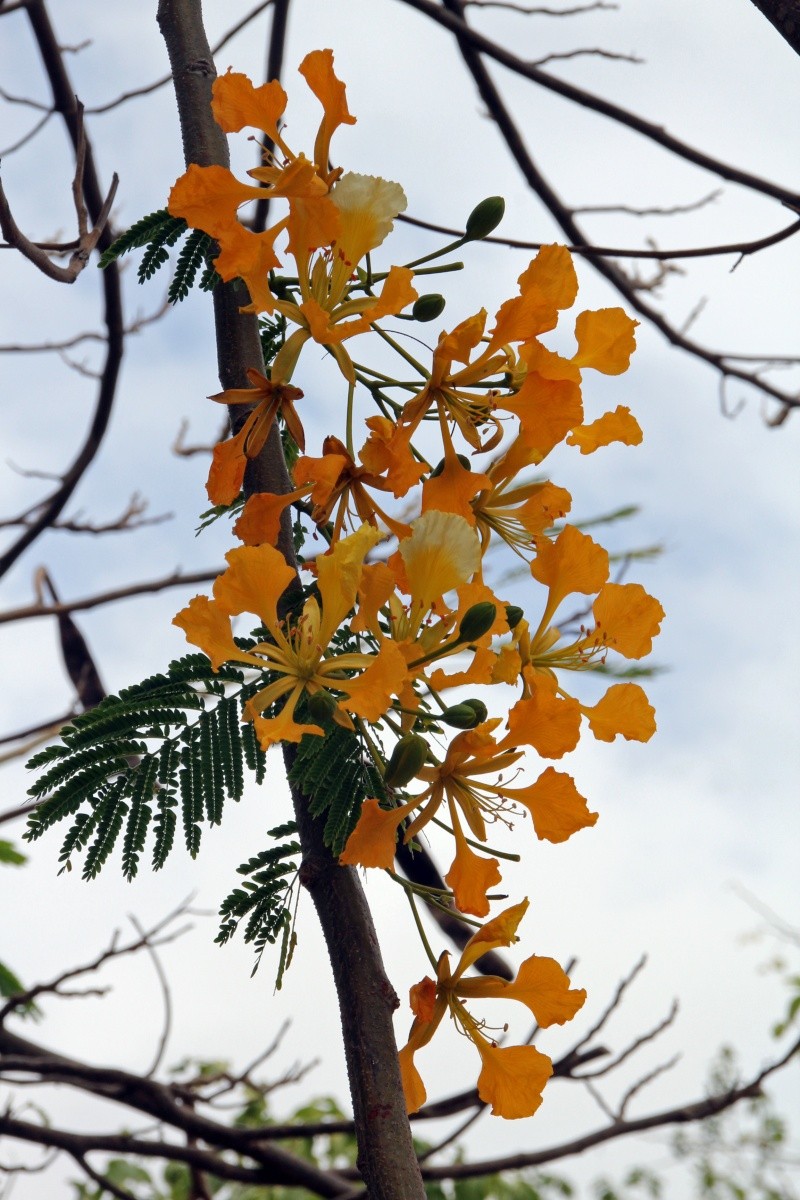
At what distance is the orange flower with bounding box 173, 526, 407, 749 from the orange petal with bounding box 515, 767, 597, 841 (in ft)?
0.67

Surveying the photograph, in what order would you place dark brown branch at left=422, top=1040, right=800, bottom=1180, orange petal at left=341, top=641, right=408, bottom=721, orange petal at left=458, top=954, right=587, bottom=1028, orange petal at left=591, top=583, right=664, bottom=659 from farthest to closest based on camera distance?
dark brown branch at left=422, top=1040, right=800, bottom=1180 < orange petal at left=591, top=583, right=664, bottom=659 < orange petal at left=458, top=954, right=587, bottom=1028 < orange petal at left=341, top=641, right=408, bottom=721

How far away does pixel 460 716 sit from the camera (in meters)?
1.02

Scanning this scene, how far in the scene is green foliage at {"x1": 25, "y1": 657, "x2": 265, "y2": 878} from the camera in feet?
3.84

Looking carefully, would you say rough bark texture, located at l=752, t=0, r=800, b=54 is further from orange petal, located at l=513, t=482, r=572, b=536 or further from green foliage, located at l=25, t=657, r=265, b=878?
green foliage, located at l=25, t=657, r=265, b=878

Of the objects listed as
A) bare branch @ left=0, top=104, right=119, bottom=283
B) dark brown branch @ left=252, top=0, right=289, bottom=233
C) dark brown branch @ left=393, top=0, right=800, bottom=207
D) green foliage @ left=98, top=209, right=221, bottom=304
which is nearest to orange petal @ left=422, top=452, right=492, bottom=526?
green foliage @ left=98, top=209, right=221, bottom=304

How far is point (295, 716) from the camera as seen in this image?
1133 millimetres

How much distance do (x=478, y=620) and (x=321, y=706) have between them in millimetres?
152

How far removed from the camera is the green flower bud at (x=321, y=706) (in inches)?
37.9

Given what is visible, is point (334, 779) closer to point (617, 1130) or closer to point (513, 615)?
point (513, 615)

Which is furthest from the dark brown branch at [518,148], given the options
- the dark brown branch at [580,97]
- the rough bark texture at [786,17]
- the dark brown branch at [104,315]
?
the rough bark texture at [786,17]

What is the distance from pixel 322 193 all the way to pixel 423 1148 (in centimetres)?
274

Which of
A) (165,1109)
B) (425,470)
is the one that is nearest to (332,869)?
(425,470)

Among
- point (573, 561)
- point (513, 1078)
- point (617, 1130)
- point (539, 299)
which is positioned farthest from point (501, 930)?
point (617, 1130)

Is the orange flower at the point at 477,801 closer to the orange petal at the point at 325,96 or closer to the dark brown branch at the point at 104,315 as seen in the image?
the orange petal at the point at 325,96
